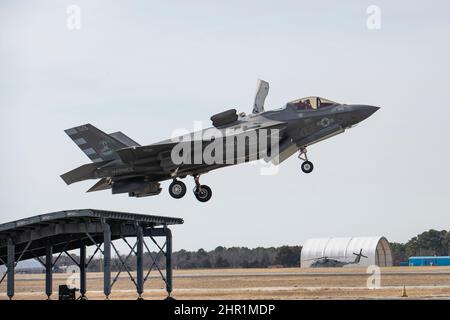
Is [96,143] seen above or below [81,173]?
above

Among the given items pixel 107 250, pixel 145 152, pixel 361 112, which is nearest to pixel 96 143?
pixel 145 152

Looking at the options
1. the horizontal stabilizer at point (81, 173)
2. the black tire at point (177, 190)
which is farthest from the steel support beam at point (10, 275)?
the black tire at point (177, 190)

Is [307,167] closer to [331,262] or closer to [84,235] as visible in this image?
[84,235]

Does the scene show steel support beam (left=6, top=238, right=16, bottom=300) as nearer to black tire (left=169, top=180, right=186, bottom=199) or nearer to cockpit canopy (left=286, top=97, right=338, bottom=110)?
black tire (left=169, top=180, right=186, bottom=199)

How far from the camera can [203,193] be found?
4425 centimetres

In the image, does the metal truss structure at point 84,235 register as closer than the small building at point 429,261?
Yes

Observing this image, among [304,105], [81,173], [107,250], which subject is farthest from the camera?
[107,250]

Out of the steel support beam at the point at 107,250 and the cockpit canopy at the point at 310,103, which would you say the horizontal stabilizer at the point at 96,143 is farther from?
the cockpit canopy at the point at 310,103

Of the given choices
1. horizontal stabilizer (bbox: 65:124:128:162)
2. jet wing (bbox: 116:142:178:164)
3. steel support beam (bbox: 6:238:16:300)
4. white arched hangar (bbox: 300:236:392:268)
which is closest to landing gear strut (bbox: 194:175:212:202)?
jet wing (bbox: 116:142:178:164)

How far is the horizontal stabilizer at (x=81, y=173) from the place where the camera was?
148 feet

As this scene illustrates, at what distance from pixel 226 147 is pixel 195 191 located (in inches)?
135

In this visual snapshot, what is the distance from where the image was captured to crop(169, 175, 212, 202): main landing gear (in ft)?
145
